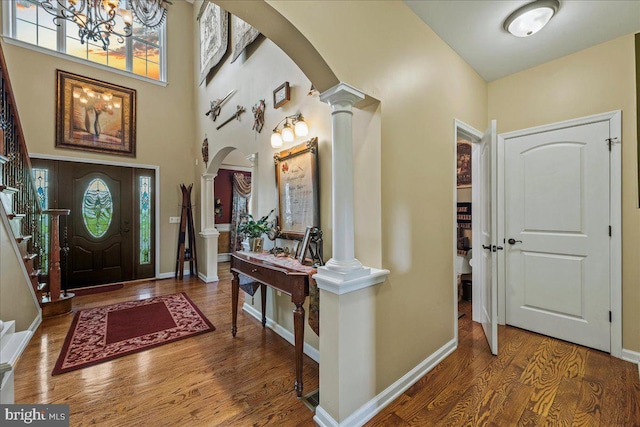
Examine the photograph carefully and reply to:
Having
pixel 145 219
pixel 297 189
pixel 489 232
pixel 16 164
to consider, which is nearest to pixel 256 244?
pixel 297 189

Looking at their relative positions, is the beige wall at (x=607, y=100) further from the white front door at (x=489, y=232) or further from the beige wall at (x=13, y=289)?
the beige wall at (x=13, y=289)

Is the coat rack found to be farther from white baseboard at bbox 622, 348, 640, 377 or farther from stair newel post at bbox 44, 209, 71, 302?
white baseboard at bbox 622, 348, 640, 377

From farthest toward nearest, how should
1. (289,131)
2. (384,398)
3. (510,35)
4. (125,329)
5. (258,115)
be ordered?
1. (258,115)
2. (125,329)
3. (289,131)
4. (510,35)
5. (384,398)

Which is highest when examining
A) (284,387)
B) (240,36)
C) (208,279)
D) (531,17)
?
(240,36)

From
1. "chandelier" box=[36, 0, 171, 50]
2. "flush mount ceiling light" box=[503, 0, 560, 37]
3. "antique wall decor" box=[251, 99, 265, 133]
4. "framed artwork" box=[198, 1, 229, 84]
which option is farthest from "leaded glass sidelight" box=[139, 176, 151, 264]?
"flush mount ceiling light" box=[503, 0, 560, 37]

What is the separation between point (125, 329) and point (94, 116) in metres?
3.79

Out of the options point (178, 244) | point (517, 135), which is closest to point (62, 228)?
point (178, 244)

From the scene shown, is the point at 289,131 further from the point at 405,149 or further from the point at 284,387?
the point at 284,387

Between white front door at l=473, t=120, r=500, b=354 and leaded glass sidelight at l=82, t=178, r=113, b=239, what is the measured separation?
5.67 m

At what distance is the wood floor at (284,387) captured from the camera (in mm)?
1629

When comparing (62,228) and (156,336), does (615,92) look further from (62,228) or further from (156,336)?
(62,228)

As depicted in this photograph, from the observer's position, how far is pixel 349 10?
1580 millimetres

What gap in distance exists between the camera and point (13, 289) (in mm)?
2486

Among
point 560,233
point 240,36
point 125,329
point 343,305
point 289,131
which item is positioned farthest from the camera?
point 240,36
